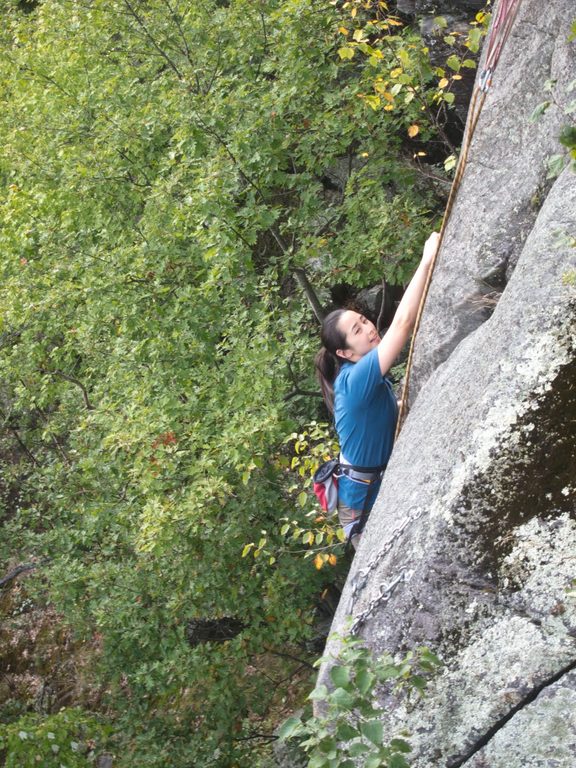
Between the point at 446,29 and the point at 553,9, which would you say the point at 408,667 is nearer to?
the point at 553,9

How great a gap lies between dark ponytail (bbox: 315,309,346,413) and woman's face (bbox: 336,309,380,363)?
0.03 m

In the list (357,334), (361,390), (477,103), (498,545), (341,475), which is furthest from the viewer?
(477,103)

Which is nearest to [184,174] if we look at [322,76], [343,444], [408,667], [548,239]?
[322,76]

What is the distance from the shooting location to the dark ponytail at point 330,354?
15.6 ft

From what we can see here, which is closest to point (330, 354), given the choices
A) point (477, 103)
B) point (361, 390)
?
point (361, 390)

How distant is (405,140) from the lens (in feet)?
31.6

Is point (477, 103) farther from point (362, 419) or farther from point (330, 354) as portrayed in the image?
point (362, 419)

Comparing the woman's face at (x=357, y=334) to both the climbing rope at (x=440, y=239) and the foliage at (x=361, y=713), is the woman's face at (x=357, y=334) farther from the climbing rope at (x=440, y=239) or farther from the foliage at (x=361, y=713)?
the foliage at (x=361, y=713)

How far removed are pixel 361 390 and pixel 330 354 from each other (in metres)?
0.38

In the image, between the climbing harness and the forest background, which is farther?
the forest background

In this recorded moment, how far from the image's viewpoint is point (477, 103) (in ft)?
17.0

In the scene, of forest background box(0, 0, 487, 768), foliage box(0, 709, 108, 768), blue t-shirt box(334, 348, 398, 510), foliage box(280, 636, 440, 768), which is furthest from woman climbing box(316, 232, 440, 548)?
foliage box(0, 709, 108, 768)

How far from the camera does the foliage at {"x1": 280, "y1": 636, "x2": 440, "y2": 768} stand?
9.23 ft

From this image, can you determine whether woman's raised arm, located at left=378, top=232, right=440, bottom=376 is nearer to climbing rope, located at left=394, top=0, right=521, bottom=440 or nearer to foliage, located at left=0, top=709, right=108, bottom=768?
climbing rope, located at left=394, top=0, right=521, bottom=440
